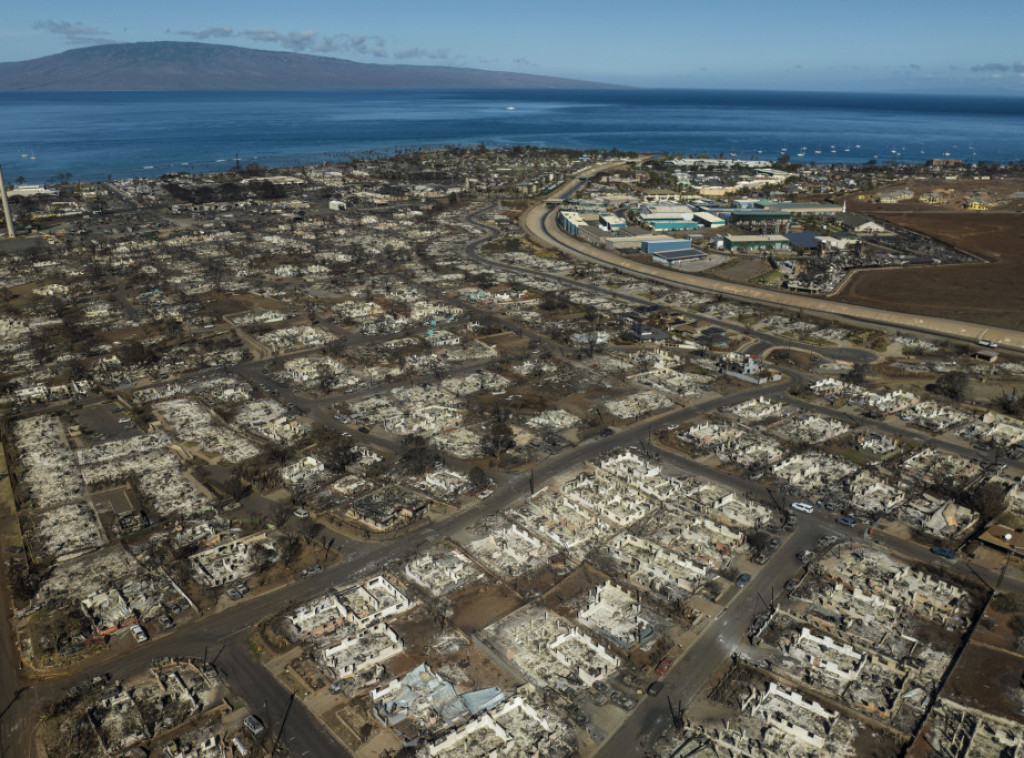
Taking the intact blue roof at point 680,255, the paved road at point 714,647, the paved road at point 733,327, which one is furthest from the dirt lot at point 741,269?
the paved road at point 714,647

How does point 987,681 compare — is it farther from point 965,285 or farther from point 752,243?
point 752,243

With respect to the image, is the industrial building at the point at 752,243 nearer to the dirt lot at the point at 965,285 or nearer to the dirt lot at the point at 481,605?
the dirt lot at the point at 965,285

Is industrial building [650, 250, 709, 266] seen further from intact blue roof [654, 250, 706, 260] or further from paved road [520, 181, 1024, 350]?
paved road [520, 181, 1024, 350]

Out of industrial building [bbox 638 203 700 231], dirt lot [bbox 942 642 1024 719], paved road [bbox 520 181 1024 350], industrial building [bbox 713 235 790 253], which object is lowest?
dirt lot [bbox 942 642 1024 719]

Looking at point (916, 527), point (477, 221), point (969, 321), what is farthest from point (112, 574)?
point (477, 221)

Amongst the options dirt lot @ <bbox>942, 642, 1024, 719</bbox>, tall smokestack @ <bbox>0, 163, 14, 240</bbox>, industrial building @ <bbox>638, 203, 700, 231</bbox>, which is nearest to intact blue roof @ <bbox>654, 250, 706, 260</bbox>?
industrial building @ <bbox>638, 203, 700, 231</bbox>

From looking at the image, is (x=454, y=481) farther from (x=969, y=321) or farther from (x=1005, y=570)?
(x=969, y=321)

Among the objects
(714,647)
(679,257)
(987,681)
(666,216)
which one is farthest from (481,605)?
(666,216)
